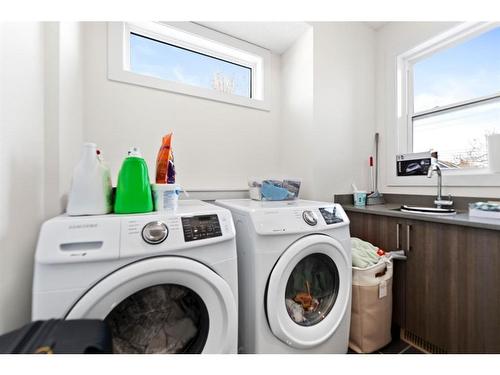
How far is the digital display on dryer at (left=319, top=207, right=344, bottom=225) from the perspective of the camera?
109 cm

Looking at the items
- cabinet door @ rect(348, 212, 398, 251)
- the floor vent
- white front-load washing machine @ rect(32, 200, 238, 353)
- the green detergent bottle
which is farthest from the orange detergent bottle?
the floor vent

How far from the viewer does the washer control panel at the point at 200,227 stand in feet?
2.54

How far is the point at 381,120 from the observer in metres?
1.97

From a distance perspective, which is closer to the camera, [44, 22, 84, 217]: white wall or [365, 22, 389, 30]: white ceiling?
[44, 22, 84, 217]: white wall

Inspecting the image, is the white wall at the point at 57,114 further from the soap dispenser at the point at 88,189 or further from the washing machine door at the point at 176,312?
the washing machine door at the point at 176,312

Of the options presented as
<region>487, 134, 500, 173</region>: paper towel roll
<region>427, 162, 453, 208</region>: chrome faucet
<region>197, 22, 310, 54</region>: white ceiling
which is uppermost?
<region>197, 22, 310, 54</region>: white ceiling

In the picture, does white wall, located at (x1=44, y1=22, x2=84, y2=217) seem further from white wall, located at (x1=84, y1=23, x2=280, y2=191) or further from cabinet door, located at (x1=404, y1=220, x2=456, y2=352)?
cabinet door, located at (x1=404, y1=220, x2=456, y2=352)

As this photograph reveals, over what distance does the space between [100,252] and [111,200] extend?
30 centimetres

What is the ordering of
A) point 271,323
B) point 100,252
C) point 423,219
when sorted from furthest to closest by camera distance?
1. point 423,219
2. point 271,323
3. point 100,252

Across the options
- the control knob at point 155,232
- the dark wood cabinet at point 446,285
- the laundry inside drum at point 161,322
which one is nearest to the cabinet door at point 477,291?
the dark wood cabinet at point 446,285

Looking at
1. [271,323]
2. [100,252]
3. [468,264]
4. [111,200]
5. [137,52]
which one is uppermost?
[137,52]

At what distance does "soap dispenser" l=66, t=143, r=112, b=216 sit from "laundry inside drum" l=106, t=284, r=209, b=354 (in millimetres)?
352
